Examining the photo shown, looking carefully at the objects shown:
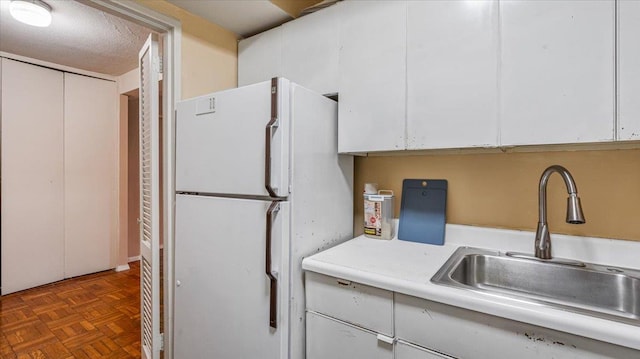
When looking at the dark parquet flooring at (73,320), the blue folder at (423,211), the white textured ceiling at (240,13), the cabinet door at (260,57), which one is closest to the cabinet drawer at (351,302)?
the blue folder at (423,211)

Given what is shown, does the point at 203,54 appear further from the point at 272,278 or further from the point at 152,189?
the point at 272,278

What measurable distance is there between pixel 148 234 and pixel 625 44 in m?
2.27

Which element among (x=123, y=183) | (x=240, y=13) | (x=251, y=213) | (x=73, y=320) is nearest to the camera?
(x=251, y=213)

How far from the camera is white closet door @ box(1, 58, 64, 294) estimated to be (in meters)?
2.99

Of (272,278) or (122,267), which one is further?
(122,267)

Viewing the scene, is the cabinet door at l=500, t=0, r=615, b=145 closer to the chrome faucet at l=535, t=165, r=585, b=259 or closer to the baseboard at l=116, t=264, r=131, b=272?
the chrome faucet at l=535, t=165, r=585, b=259

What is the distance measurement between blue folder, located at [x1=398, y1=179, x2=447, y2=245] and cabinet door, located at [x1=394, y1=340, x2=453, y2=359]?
620mm

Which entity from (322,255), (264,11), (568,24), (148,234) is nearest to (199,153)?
(148,234)

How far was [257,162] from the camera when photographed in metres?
1.28

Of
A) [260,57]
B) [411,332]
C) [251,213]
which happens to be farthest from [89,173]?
[411,332]

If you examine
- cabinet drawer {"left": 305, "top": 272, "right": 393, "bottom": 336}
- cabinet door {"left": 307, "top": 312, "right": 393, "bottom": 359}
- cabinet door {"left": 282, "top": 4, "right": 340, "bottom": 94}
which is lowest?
cabinet door {"left": 307, "top": 312, "right": 393, "bottom": 359}

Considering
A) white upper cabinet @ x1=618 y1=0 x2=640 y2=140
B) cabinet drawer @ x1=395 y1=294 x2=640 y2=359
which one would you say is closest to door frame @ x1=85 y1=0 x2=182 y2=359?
cabinet drawer @ x1=395 y1=294 x2=640 y2=359

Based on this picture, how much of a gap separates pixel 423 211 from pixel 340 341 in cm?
78

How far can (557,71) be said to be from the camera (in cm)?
107
